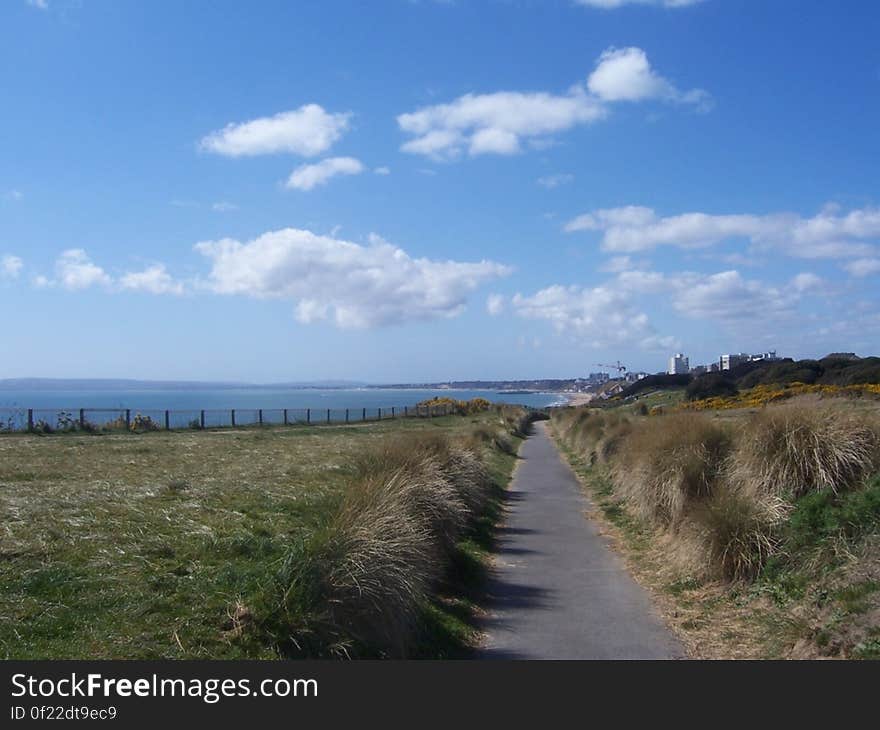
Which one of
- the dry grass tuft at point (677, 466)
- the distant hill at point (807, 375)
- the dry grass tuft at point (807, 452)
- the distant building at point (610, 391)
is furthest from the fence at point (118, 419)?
the distant building at point (610, 391)

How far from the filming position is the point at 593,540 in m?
14.9

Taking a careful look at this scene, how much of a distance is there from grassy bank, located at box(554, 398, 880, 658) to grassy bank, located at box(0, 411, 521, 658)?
2.74 m

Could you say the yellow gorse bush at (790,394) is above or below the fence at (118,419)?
above

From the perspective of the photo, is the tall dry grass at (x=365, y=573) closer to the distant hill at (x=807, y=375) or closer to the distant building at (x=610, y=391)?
the distant hill at (x=807, y=375)

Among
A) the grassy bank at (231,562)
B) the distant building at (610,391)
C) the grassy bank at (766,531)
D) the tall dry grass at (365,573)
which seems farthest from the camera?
the distant building at (610,391)

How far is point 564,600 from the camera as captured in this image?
10.4 meters

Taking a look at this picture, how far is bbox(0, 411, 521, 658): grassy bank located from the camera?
21.8 feet

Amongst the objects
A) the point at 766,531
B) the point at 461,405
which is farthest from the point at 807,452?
the point at 461,405

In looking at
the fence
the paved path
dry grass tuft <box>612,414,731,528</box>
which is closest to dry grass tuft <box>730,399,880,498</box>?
dry grass tuft <box>612,414,731,528</box>

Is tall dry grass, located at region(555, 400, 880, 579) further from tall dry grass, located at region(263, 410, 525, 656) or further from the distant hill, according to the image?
the distant hill

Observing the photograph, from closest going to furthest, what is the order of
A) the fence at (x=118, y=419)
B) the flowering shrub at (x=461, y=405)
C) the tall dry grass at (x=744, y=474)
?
the tall dry grass at (x=744, y=474) < the fence at (x=118, y=419) < the flowering shrub at (x=461, y=405)

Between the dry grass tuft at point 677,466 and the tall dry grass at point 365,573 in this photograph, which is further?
the dry grass tuft at point 677,466

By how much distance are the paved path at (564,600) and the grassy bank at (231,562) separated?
55cm

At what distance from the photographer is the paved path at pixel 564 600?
8.34 metres
